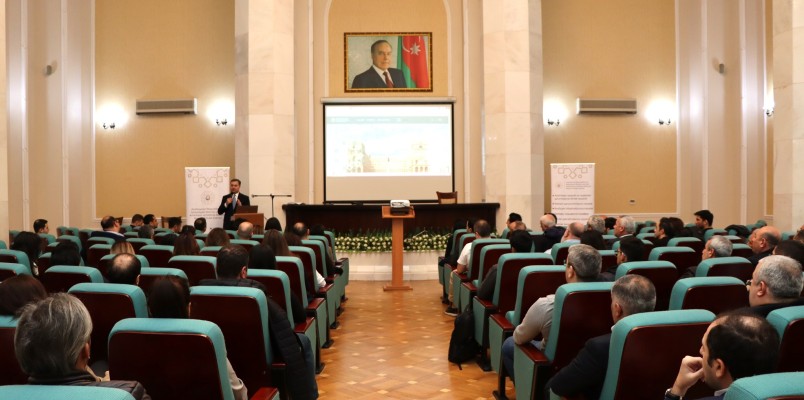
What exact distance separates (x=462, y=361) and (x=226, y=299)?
9.08ft

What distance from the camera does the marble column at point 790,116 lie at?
9.17 metres

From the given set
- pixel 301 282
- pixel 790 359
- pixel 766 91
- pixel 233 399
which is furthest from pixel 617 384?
pixel 766 91

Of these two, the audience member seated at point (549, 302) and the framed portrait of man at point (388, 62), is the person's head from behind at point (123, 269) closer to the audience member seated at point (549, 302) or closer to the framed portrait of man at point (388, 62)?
the audience member seated at point (549, 302)

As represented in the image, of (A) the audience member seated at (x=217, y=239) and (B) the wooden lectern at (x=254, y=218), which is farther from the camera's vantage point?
(B) the wooden lectern at (x=254, y=218)

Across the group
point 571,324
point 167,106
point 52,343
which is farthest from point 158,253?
point 167,106

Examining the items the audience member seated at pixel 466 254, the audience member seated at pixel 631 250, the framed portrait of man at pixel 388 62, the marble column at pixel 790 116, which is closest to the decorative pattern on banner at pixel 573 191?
the framed portrait of man at pixel 388 62

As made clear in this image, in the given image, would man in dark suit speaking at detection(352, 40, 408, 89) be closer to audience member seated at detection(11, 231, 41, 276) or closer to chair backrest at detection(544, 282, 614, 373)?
audience member seated at detection(11, 231, 41, 276)

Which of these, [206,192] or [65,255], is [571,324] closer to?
[65,255]

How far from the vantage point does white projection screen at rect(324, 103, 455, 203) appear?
13633 mm

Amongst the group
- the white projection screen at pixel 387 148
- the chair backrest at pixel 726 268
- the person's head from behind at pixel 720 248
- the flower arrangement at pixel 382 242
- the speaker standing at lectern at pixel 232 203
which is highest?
the white projection screen at pixel 387 148

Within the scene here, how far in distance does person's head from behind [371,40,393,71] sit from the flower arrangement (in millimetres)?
3851

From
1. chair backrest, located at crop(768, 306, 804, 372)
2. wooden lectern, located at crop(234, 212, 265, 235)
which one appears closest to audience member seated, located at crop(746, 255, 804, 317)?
Answer: chair backrest, located at crop(768, 306, 804, 372)

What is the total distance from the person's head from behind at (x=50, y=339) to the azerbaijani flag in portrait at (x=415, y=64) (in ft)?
39.9

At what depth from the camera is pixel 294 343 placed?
3.36 metres
